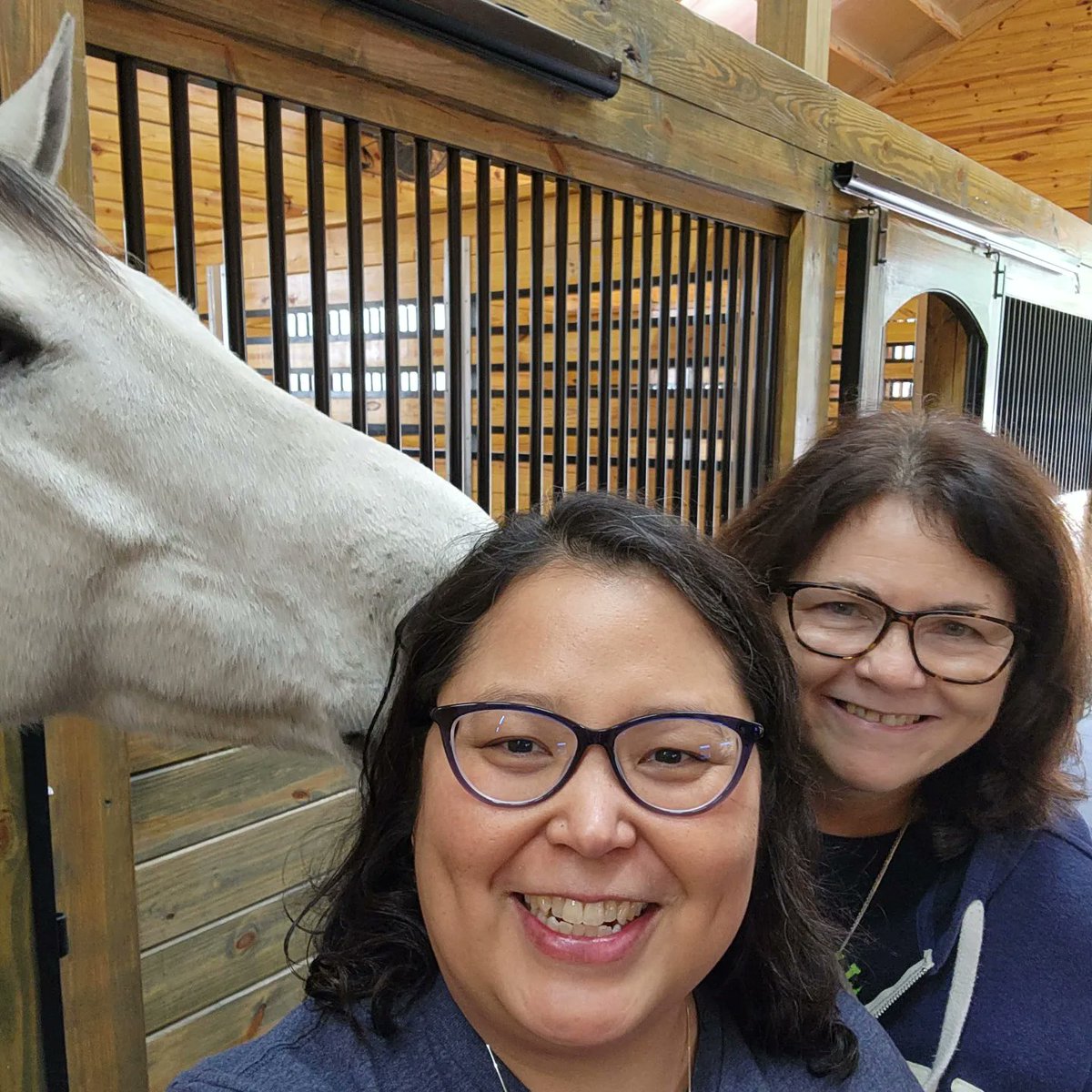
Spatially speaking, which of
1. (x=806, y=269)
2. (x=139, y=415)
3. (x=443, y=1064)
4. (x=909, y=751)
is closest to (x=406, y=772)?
(x=443, y=1064)

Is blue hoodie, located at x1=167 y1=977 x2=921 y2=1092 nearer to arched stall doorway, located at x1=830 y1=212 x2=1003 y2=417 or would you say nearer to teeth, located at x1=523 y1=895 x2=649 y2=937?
teeth, located at x1=523 y1=895 x2=649 y2=937

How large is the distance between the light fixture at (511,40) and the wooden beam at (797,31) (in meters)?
0.81

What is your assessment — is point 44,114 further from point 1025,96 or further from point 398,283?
point 1025,96

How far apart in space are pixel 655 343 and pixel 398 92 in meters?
0.96

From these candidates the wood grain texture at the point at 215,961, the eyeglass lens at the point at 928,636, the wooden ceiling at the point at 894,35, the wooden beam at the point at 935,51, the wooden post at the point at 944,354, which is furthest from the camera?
the wooden beam at the point at 935,51

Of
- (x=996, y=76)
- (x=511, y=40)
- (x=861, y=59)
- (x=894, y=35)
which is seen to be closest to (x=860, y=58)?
(x=861, y=59)

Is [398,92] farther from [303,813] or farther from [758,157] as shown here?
[303,813]

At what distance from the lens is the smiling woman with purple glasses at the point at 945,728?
0.86 meters

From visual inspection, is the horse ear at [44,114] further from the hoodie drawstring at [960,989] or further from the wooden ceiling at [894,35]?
the wooden ceiling at [894,35]

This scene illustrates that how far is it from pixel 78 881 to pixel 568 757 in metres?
0.87

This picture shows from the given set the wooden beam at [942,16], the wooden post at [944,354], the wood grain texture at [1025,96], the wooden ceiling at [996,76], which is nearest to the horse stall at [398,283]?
the wooden post at [944,354]

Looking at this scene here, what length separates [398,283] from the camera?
1468mm

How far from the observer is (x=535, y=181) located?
1550 millimetres

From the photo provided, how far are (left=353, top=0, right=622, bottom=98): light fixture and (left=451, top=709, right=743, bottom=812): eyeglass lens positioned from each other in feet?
3.57
